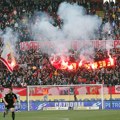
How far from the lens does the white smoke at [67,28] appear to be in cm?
5050

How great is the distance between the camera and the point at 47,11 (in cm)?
Answer: 5703

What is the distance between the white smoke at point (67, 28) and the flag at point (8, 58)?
2.77m

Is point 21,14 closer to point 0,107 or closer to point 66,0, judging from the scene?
point 66,0

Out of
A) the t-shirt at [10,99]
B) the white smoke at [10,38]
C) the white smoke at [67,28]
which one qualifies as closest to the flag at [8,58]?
the white smoke at [10,38]

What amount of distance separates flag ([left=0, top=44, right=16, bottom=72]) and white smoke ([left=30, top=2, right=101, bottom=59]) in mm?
2770

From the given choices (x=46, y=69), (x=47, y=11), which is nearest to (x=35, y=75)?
(x=46, y=69)

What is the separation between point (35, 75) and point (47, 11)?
8529 mm

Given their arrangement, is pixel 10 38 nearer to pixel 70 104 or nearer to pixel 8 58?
pixel 8 58

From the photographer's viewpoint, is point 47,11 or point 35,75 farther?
point 47,11

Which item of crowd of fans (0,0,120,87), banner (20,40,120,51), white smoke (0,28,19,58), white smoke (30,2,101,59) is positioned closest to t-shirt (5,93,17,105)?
white smoke (30,2,101,59)

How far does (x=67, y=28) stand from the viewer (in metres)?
51.5

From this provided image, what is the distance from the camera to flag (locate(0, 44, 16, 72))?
5078cm

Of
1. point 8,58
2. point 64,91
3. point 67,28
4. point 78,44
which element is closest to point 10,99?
point 64,91

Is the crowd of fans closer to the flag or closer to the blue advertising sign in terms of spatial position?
the flag
